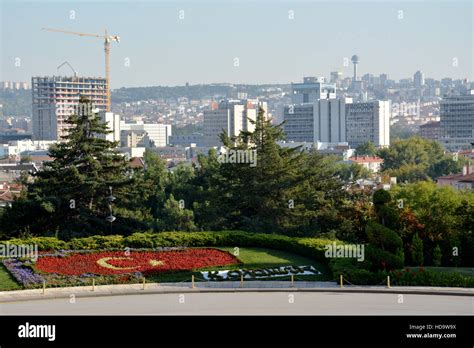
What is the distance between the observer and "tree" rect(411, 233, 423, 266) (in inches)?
1165

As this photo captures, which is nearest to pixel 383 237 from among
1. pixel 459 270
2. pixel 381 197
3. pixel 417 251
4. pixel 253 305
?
pixel 381 197

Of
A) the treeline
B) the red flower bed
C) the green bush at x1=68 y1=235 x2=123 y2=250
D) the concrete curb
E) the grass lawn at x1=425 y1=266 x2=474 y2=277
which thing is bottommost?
the treeline

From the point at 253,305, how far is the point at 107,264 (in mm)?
7321

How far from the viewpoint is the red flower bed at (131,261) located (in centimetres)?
2853

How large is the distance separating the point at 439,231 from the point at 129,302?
38.2ft

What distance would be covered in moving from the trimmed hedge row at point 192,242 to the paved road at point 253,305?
5.07 meters

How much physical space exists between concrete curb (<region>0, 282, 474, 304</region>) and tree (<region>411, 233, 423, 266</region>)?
423 centimetres

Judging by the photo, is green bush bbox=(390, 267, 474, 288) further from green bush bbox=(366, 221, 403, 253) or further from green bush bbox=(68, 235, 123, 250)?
green bush bbox=(68, 235, 123, 250)

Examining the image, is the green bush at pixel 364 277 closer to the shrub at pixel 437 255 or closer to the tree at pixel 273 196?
the shrub at pixel 437 255

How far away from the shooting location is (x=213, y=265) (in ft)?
96.2

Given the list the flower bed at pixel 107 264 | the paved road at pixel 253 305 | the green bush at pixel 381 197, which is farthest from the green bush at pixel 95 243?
the green bush at pixel 381 197

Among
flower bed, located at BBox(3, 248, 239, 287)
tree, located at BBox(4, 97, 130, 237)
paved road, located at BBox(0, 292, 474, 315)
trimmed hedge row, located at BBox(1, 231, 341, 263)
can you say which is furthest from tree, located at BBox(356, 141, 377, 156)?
paved road, located at BBox(0, 292, 474, 315)

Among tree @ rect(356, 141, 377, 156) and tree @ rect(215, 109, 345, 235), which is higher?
tree @ rect(215, 109, 345, 235)
